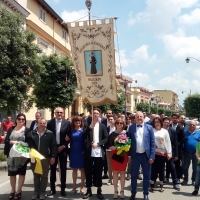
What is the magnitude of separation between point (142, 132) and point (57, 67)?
16.0 meters

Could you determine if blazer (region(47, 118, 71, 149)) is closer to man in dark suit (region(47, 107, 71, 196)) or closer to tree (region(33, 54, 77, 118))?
man in dark suit (region(47, 107, 71, 196))

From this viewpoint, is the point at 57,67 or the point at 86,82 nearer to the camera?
the point at 86,82

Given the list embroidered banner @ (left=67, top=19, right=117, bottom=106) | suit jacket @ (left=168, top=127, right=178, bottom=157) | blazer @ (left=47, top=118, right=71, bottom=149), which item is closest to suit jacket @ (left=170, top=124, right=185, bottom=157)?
suit jacket @ (left=168, top=127, right=178, bottom=157)

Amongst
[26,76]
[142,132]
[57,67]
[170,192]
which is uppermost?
[57,67]

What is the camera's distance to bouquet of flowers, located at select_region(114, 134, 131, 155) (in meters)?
6.66

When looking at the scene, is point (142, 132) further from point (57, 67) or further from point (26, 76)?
point (57, 67)

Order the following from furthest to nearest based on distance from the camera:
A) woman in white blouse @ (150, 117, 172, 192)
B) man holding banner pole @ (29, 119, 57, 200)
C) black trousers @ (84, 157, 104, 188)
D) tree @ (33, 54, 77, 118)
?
tree @ (33, 54, 77, 118)
woman in white blouse @ (150, 117, 172, 192)
black trousers @ (84, 157, 104, 188)
man holding banner pole @ (29, 119, 57, 200)

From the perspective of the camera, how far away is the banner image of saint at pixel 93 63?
7.51 m

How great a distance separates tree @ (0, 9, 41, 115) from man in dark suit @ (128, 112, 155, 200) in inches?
268

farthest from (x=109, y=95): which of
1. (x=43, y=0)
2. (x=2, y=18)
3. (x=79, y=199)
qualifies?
(x=43, y=0)

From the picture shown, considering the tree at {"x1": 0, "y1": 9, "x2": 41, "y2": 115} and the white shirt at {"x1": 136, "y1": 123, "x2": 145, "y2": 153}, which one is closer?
the white shirt at {"x1": 136, "y1": 123, "x2": 145, "y2": 153}

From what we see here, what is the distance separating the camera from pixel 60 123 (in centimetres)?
729

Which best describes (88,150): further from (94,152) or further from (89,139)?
(89,139)

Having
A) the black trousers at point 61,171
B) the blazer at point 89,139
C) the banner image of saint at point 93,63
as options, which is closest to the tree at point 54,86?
the banner image of saint at point 93,63
